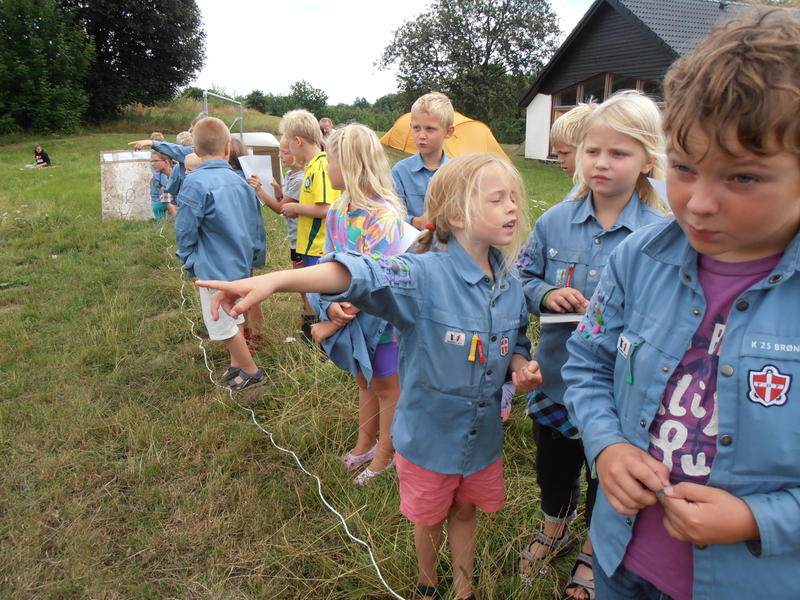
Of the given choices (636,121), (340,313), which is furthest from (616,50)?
(340,313)

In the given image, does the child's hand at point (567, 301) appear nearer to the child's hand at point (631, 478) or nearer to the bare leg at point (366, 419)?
the child's hand at point (631, 478)

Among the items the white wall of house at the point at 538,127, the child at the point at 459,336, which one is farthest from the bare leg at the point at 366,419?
the white wall of house at the point at 538,127

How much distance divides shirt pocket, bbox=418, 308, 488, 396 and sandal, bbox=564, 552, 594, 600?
859 mm

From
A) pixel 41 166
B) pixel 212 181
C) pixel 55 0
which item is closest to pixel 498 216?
pixel 212 181

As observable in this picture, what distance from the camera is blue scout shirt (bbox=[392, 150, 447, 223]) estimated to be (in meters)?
3.72

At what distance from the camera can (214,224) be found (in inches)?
147

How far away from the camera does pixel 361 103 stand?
65.2 meters

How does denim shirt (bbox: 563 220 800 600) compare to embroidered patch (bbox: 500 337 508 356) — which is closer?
denim shirt (bbox: 563 220 800 600)

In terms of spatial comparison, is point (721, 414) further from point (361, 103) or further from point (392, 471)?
point (361, 103)

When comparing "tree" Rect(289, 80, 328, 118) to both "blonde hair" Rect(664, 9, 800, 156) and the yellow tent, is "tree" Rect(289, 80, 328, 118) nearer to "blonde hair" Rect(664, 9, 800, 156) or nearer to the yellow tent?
the yellow tent

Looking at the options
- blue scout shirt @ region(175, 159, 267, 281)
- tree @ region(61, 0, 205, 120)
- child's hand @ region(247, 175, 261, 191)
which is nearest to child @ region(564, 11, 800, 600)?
blue scout shirt @ region(175, 159, 267, 281)

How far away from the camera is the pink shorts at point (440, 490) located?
5.79 ft

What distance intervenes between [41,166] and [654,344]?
18.1 metres

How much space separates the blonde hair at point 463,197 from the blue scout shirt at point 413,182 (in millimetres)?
1964
